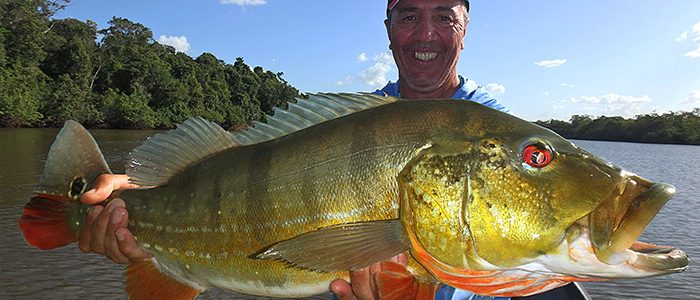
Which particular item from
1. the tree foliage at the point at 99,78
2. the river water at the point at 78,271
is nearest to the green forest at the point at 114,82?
the tree foliage at the point at 99,78

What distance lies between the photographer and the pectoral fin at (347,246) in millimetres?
2277

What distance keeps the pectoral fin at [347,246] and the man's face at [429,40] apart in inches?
82.0

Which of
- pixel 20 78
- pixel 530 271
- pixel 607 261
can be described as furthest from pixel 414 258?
pixel 20 78

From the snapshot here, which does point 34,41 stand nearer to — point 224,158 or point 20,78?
point 20,78

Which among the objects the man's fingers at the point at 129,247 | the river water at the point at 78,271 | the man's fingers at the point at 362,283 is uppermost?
the man's fingers at the point at 129,247

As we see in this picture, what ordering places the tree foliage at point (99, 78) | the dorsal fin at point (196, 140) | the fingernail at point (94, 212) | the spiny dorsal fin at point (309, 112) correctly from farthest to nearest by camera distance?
the tree foliage at point (99, 78), the fingernail at point (94, 212), the dorsal fin at point (196, 140), the spiny dorsal fin at point (309, 112)

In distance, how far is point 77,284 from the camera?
10.9 meters

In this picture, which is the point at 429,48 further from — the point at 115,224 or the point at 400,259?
the point at 115,224

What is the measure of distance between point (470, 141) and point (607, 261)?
75cm

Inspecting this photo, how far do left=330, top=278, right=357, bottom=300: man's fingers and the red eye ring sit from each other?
3.62ft

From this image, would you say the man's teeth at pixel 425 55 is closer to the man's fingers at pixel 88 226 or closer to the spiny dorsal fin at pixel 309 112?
the spiny dorsal fin at pixel 309 112

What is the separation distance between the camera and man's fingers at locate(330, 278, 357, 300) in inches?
102

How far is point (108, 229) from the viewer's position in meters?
3.20

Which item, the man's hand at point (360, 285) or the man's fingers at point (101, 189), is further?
the man's fingers at point (101, 189)
